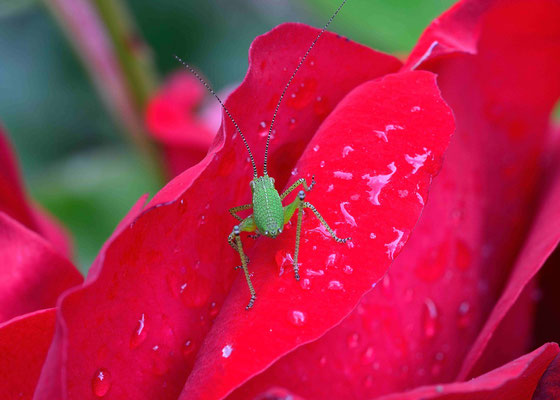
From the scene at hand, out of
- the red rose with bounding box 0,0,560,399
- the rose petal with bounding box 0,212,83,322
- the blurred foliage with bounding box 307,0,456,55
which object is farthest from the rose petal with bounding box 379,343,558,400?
the blurred foliage with bounding box 307,0,456,55

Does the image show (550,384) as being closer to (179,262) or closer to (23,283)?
(179,262)

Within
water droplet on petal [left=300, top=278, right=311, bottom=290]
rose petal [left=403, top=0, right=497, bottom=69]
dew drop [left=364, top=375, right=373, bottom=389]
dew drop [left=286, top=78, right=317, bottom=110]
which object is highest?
rose petal [left=403, top=0, right=497, bottom=69]

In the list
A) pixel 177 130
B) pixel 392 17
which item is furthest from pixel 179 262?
pixel 392 17

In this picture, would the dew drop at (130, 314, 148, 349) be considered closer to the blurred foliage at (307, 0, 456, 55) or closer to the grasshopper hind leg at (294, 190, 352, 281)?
the grasshopper hind leg at (294, 190, 352, 281)

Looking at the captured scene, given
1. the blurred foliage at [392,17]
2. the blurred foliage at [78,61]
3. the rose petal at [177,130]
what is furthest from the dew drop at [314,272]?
the blurred foliage at [78,61]

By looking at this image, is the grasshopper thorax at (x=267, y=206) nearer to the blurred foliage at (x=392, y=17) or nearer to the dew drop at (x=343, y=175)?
the dew drop at (x=343, y=175)

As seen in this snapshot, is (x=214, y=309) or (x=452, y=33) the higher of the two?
(x=452, y=33)

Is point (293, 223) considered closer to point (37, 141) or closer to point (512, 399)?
point (512, 399)
